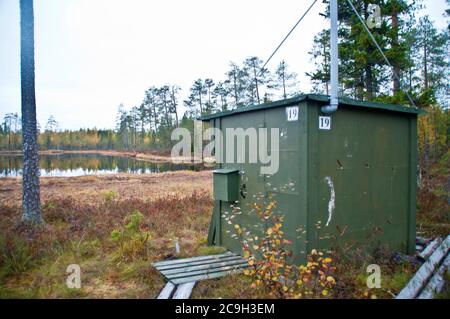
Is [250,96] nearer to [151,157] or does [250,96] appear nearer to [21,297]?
[151,157]

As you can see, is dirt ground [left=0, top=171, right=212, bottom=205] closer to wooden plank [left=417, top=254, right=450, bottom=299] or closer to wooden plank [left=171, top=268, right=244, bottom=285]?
wooden plank [left=171, top=268, right=244, bottom=285]

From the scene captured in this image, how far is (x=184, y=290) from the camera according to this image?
145 inches

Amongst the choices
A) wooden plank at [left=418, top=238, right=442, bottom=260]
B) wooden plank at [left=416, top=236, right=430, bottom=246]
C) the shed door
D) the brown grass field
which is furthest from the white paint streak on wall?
wooden plank at [left=416, top=236, right=430, bottom=246]

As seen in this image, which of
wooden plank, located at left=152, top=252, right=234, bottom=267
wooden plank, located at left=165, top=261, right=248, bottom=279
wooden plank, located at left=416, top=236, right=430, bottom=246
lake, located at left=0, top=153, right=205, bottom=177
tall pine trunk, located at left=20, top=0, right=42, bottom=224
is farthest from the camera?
lake, located at left=0, top=153, right=205, bottom=177

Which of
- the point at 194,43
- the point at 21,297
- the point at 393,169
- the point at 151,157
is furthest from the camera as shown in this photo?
the point at 151,157

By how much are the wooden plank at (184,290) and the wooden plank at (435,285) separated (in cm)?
270

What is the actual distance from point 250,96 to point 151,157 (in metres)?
26.2

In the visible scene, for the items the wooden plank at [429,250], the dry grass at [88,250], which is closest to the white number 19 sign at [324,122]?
the wooden plank at [429,250]

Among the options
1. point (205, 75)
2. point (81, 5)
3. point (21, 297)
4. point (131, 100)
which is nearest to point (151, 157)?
point (131, 100)

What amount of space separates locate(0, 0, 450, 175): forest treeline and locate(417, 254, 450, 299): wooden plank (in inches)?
124

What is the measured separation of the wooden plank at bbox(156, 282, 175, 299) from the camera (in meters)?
3.56

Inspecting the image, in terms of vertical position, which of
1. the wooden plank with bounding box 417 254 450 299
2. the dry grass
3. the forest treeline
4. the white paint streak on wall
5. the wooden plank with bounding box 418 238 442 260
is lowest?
the dry grass
